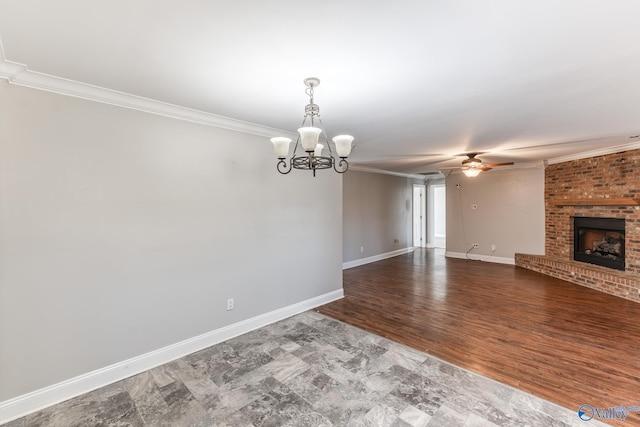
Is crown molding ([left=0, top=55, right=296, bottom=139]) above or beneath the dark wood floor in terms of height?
above

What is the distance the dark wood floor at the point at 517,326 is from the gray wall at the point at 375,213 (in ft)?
4.10

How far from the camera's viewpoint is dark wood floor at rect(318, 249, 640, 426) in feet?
7.74

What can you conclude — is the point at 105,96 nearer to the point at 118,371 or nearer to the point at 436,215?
the point at 118,371

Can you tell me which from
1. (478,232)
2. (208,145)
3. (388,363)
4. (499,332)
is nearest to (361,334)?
(388,363)

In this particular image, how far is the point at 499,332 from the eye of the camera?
327cm

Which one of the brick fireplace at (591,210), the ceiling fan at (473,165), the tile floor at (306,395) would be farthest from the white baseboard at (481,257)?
the tile floor at (306,395)

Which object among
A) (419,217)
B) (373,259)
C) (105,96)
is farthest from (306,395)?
(419,217)

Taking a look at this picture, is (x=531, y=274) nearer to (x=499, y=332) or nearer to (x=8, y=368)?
(x=499, y=332)

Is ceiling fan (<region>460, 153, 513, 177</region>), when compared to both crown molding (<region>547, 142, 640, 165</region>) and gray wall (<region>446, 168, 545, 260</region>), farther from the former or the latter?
gray wall (<region>446, 168, 545, 260</region>)

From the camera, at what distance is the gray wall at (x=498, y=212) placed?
649 centimetres

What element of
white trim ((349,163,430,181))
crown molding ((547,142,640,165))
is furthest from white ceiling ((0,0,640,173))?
white trim ((349,163,430,181))

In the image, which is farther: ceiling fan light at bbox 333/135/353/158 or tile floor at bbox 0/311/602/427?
ceiling fan light at bbox 333/135/353/158

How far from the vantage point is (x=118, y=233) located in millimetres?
2482

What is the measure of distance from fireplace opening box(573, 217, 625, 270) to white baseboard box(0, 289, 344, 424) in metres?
5.79
